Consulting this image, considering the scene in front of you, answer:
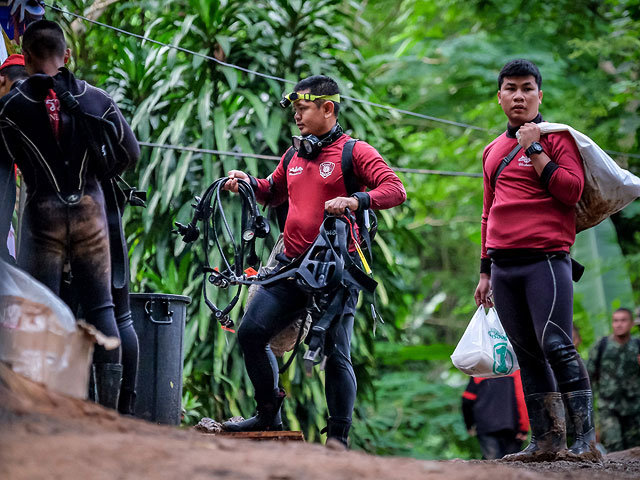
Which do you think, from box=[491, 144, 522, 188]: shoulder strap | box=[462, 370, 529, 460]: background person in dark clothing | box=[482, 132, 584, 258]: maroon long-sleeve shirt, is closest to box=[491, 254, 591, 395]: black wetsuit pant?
box=[482, 132, 584, 258]: maroon long-sleeve shirt

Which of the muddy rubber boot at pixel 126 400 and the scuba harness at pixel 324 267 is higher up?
the scuba harness at pixel 324 267

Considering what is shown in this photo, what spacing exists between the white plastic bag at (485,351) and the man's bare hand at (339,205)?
1133 millimetres

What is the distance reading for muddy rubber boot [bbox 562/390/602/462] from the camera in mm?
4426

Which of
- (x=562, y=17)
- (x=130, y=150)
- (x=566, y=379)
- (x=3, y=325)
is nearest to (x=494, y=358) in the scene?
(x=566, y=379)

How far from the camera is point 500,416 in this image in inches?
315

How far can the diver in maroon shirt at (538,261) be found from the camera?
446cm

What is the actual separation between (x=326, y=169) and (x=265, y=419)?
→ 1342mm

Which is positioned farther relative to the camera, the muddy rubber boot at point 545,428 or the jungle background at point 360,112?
the jungle background at point 360,112

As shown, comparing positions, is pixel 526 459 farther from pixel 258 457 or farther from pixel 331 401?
pixel 258 457

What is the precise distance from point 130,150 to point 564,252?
2.20m

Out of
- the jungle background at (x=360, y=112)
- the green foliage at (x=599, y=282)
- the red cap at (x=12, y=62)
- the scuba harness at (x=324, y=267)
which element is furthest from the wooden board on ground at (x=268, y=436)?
the green foliage at (x=599, y=282)

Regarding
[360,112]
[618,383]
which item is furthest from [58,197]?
[618,383]

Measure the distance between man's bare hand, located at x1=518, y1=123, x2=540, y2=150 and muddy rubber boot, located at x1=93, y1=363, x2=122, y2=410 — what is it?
2.28m

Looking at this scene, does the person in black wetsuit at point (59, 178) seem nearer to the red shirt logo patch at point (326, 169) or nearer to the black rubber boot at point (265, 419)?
the black rubber boot at point (265, 419)
